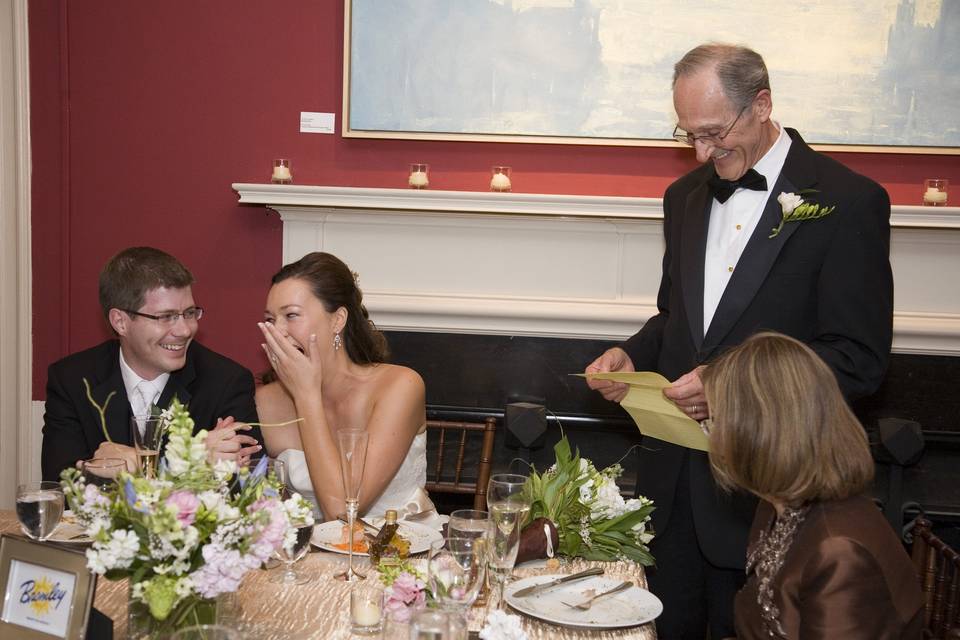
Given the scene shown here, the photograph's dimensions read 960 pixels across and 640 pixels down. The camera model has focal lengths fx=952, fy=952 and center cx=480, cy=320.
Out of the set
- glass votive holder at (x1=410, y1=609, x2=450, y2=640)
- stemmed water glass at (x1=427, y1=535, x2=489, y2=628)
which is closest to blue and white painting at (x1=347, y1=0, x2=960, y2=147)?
stemmed water glass at (x1=427, y1=535, x2=489, y2=628)

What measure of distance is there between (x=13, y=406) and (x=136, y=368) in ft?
5.35

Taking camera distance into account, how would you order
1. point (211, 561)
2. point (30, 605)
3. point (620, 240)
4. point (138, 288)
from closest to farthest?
point (211, 561), point (30, 605), point (138, 288), point (620, 240)

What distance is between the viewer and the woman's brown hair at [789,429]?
166 cm

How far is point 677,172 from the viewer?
3920mm

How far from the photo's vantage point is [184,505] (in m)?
1.29

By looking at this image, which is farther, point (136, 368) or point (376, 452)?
point (136, 368)

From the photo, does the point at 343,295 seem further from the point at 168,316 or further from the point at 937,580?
the point at 937,580

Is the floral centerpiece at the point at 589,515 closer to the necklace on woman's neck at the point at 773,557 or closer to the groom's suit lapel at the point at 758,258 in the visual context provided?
the necklace on woman's neck at the point at 773,557

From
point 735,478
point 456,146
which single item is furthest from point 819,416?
point 456,146

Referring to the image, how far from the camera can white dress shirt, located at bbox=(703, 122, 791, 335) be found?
2.52 meters

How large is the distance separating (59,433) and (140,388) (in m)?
0.26

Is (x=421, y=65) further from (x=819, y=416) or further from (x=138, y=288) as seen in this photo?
(x=819, y=416)

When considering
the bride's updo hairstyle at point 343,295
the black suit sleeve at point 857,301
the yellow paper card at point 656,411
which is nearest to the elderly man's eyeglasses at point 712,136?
the black suit sleeve at point 857,301

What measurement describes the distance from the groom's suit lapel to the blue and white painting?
148 centimetres
